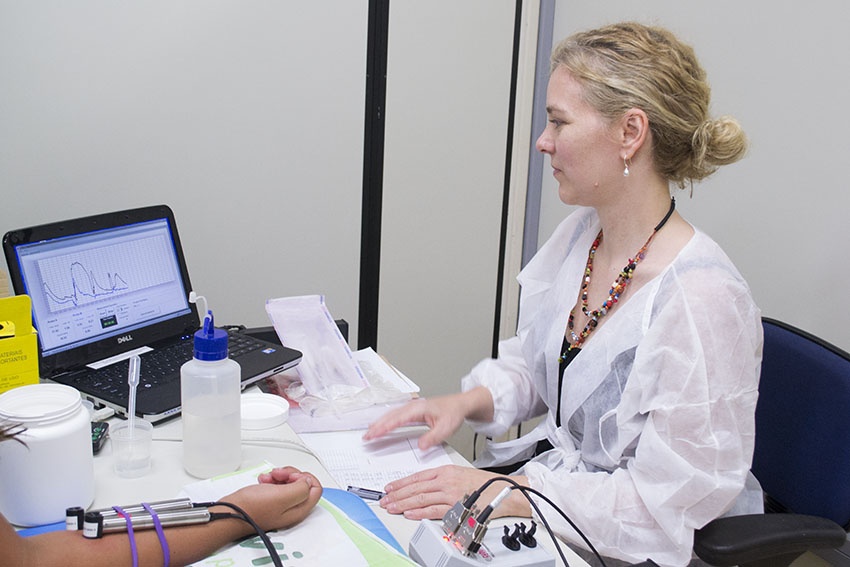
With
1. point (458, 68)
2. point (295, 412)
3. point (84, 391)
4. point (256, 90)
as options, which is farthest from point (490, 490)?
point (458, 68)

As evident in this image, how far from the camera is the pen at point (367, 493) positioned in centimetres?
105

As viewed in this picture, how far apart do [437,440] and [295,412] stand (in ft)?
0.80

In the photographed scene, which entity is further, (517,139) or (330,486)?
(517,139)

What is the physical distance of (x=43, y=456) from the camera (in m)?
0.81

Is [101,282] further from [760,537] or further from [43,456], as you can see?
[760,537]

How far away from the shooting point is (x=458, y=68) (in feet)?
7.28

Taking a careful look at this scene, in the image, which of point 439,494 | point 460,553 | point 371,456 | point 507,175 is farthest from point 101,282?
point 507,175

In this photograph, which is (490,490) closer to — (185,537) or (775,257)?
(185,537)

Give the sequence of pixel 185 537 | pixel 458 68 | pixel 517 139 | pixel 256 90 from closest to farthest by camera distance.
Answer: pixel 185 537
pixel 256 90
pixel 458 68
pixel 517 139

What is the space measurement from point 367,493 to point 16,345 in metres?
0.51

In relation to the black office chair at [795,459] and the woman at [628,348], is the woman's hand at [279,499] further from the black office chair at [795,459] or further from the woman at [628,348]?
the black office chair at [795,459]

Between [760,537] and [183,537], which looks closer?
[183,537]

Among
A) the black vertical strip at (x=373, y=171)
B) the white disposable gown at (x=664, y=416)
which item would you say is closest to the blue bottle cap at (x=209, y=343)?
the white disposable gown at (x=664, y=416)

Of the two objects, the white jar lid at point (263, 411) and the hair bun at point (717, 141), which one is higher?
the hair bun at point (717, 141)
